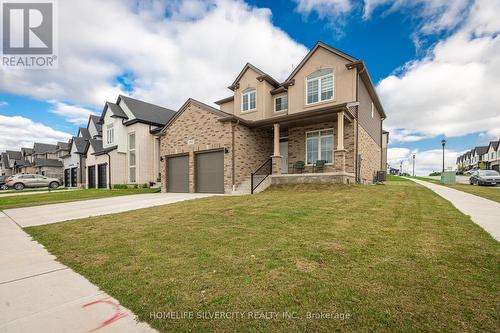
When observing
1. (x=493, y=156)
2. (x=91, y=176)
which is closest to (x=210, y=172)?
(x=91, y=176)

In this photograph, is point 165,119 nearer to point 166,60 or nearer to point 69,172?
point 166,60

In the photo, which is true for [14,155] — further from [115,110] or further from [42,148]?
[115,110]

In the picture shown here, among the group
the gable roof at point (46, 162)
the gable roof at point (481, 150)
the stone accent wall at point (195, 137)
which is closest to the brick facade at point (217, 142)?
the stone accent wall at point (195, 137)

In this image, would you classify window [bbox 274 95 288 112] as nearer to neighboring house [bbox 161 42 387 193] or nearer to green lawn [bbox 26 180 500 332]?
neighboring house [bbox 161 42 387 193]

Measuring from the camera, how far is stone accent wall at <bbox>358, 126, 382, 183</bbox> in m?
14.1

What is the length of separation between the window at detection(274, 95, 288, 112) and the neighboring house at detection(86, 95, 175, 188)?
11019 mm

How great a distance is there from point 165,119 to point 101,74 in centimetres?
726

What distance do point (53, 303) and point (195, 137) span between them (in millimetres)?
13114

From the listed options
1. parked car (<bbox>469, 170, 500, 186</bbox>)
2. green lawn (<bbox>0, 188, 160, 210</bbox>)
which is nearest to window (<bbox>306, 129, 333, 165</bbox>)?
green lawn (<bbox>0, 188, 160, 210</bbox>)

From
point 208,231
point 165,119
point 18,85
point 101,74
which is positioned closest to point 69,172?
point 18,85

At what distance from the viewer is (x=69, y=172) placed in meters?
31.7

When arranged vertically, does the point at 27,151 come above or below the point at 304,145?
above

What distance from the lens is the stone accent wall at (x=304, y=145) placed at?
42.3 feet

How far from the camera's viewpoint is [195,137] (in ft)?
49.0
